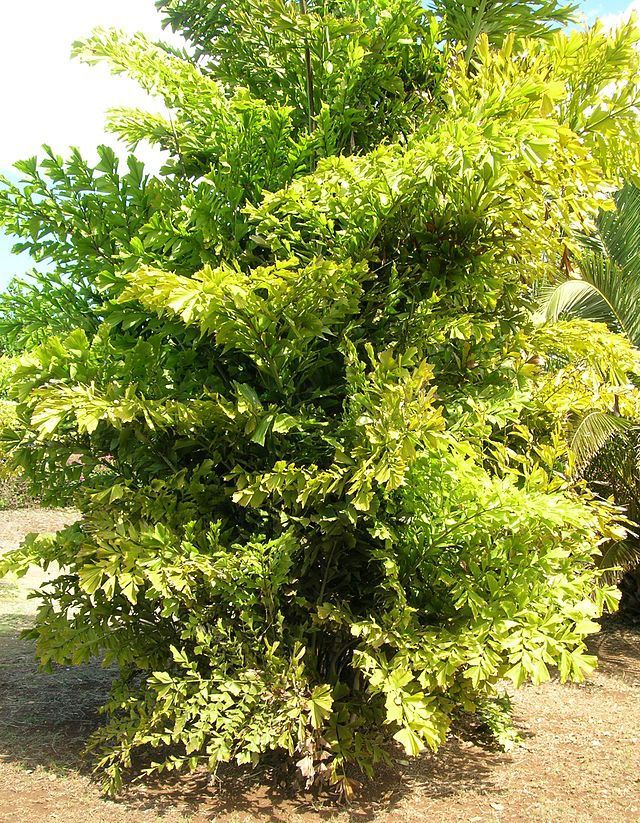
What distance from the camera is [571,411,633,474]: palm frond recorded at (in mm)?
6707

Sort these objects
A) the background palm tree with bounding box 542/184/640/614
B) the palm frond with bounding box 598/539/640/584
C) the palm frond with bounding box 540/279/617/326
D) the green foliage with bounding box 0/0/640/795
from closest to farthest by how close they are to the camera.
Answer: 1. the green foliage with bounding box 0/0/640/795
2. the palm frond with bounding box 540/279/617/326
3. the background palm tree with bounding box 542/184/640/614
4. the palm frond with bounding box 598/539/640/584

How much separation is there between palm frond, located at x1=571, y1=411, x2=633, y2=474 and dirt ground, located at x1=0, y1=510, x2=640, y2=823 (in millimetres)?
2087

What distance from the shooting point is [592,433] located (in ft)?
22.1

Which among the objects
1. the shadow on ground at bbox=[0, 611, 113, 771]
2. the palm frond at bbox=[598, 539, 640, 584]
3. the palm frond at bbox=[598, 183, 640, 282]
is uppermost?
the palm frond at bbox=[598, 183, 640, 282]

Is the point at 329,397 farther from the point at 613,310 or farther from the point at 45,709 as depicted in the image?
the point at 613,310

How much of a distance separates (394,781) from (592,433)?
372 cm

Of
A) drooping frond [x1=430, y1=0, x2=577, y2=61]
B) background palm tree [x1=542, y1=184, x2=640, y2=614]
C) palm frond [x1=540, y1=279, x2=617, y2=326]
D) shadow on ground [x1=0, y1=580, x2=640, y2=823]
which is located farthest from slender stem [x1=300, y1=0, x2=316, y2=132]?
shadow on ground [x1=0, y1=580, x2=640, y2=823]

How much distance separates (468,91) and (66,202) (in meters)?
2.19

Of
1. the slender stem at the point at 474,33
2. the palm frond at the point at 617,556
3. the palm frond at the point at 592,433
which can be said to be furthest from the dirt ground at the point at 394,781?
the slender stem at the point at 474,33

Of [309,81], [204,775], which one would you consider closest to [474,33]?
[309,81]

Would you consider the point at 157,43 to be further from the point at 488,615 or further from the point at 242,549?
the point at 488,615

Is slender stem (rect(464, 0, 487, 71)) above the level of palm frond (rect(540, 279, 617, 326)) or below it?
above

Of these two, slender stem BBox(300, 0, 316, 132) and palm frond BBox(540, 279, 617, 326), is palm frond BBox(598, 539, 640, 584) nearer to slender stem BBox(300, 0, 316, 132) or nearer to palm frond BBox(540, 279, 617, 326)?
palm frond BBox(540, 279, 617, 326)

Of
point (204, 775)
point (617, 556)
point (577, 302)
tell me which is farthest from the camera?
point (617, 556)
